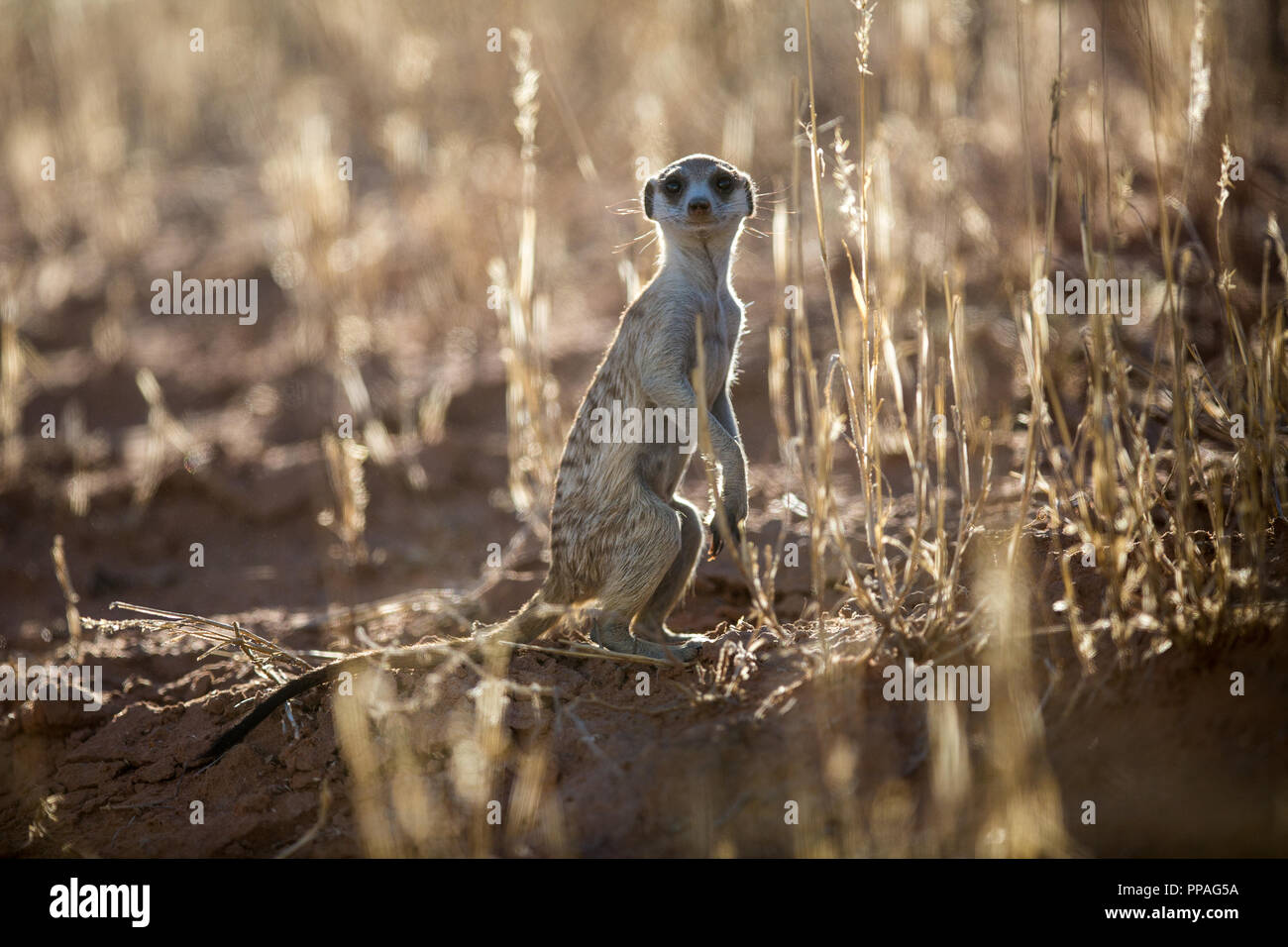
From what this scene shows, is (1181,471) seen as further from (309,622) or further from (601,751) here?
(309,622)

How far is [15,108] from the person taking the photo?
10578mm

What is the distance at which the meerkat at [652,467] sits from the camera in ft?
11.3

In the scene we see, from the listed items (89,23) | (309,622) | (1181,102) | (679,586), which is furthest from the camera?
(89,23)

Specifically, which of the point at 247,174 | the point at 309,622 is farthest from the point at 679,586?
the point at 247,174

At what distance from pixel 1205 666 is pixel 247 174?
9.92 meters
